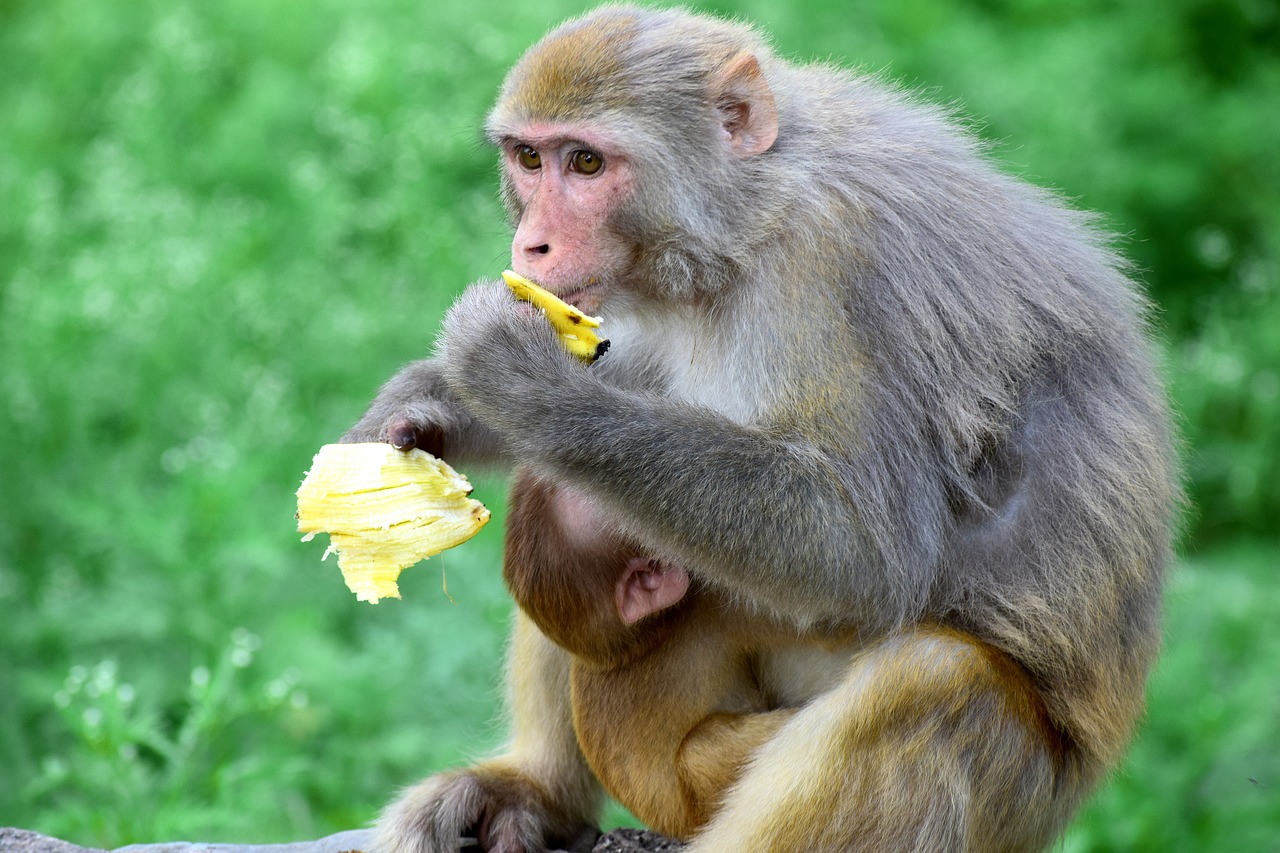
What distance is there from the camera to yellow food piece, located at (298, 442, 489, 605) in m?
3.75

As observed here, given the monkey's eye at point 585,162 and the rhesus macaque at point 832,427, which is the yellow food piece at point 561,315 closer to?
the rhesus macaque at point 832,427

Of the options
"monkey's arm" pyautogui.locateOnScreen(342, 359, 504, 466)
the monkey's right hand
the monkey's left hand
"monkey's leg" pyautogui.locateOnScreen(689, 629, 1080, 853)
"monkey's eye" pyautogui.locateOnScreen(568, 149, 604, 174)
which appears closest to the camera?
"monkey's leg" pyautogui.locateOnScreen(689, 629, 1080, 853)

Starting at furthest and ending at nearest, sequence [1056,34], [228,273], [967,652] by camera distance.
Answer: [1056,34] < [228,273] < [967,652]

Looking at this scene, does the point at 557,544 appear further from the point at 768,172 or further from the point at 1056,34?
the point at 1056,34

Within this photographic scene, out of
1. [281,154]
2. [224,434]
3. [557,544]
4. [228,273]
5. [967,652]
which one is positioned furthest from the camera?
[281,154]

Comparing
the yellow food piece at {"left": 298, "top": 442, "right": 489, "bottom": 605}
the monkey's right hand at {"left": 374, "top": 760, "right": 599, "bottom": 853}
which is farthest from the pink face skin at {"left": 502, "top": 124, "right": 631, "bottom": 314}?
the monkey's right hand at {"left": 374, "top": 760, "right": 599, "bottom": 853}

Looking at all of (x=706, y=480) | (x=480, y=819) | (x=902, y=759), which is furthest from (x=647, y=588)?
(x=480, y=819)

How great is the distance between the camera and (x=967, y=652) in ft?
11.7

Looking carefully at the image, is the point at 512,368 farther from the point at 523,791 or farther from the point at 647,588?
the point at 523,791

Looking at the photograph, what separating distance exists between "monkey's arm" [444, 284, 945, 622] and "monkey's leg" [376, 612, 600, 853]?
89cm

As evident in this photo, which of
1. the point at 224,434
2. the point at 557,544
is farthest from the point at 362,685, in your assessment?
the point at 557,544

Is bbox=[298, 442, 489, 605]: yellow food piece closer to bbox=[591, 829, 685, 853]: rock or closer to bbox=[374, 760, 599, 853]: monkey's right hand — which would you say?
bbox=[374, 760, 599, 853]: monkey's right hand

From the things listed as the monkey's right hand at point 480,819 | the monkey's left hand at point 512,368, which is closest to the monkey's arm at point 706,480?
the monkey's left hand at point 512,368

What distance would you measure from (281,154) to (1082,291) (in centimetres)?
651
